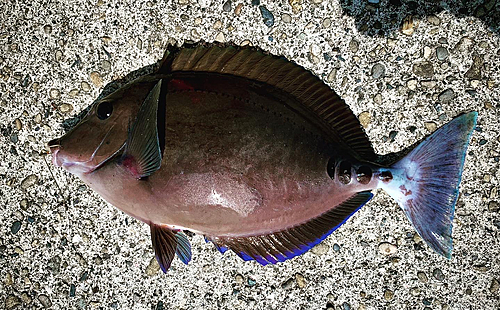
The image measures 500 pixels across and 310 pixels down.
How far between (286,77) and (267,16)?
0.45 metres

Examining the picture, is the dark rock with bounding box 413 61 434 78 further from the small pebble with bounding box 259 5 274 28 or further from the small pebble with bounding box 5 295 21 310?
the small pebble with bounding box 5 295 21 310

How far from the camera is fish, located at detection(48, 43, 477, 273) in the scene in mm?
1856

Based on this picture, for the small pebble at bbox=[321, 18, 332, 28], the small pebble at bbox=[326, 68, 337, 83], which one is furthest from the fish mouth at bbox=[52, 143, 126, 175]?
the small pebble at bbox=[321, 18, 332, 28]

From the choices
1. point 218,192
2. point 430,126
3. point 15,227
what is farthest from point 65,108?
point 430,126

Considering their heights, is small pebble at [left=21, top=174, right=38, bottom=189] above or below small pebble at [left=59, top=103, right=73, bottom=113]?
below

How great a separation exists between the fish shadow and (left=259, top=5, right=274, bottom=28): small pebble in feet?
1.27

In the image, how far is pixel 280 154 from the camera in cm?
188

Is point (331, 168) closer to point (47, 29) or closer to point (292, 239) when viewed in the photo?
point (292, 239)

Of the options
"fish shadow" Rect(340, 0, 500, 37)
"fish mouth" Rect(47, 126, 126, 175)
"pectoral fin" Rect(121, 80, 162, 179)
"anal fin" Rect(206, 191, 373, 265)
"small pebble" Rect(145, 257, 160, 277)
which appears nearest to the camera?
"pectoral fin" Rect(121, 80, 162, 179)

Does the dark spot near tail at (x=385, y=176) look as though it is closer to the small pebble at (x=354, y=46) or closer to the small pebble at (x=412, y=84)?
the small pebble at (x=412, y=84)

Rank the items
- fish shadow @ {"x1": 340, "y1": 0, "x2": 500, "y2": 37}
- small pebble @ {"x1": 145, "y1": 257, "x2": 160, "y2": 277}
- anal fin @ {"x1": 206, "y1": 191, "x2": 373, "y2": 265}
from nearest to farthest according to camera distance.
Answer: anal fin @ {"x1": 206, "y1": 191, "x2": 373, "y2": 265}
fish shadow @ {"x1": 340, "y1": 0, "x2": 500, "y2": 37}
small pebble @ {"x1": 145, "y1": 257, "x2": 160, "y2": 277}

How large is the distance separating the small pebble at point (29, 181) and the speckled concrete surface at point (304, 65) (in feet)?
0.05

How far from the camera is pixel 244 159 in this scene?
1856 millimetres

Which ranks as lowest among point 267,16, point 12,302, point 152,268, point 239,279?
point 12,302
